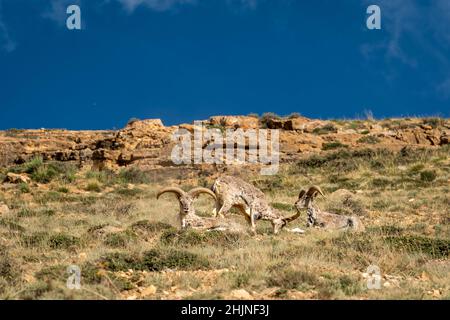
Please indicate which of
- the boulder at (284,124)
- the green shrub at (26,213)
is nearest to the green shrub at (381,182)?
the boulder at (284,124)

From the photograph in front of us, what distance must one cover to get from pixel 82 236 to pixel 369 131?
92.4ft

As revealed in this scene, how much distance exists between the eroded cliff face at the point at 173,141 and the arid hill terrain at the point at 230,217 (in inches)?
3.8


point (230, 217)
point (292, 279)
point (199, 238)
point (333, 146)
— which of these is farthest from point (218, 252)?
point (333, 146)

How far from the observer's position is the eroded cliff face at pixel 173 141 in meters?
33.8

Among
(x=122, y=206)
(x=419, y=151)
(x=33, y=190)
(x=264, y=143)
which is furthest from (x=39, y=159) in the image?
(x=419, y=151)

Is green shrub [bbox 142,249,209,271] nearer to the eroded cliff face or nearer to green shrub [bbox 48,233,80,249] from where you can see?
green shrub [bbox 48,233,80,249]

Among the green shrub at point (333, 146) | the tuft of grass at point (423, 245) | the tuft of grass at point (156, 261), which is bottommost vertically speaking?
the tuft of grass at point (156, 261)

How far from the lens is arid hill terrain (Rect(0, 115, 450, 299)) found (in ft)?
29.3

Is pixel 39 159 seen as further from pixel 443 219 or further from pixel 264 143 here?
pixel 443 219

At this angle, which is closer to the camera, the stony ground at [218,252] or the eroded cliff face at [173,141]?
the stony ground at [218,252]

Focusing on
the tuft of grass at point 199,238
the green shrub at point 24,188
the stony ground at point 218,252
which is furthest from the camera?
the green shrub at point 24,188

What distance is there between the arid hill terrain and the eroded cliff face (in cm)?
10

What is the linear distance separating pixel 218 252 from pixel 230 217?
5.68 m

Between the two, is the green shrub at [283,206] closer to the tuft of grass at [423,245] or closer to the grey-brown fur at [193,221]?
the grey-brown fur at [193,221]
